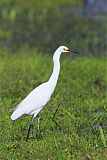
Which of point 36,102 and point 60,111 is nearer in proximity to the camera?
point 36,102

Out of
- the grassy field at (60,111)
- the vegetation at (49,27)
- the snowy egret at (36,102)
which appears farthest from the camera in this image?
the vegetation at (49,27)

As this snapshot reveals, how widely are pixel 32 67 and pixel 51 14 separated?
6729mm

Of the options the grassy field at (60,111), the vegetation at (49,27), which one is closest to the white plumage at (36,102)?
the grassy field at (60,111)

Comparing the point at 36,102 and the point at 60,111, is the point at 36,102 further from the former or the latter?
the point at 60,111

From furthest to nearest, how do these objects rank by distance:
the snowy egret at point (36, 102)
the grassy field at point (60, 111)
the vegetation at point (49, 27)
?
the vegetation at point (49, 27) → the snowy egret at point (36, 102) → the grassy field at point (60, 111)

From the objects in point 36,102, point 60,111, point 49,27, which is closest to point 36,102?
point 36,102

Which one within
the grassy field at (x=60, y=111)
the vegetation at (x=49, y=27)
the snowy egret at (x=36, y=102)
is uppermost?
the snowy egret at (x=36, y=102)

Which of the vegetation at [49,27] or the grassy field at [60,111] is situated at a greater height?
the grassy field at [60,111]

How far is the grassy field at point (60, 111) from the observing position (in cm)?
560

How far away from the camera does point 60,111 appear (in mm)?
7609

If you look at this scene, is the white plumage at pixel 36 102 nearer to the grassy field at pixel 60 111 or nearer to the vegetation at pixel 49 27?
the grassy field at pixel 60 111

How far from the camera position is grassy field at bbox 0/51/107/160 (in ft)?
18.4

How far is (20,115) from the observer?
602 cm

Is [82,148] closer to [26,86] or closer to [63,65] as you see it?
[26,86]
